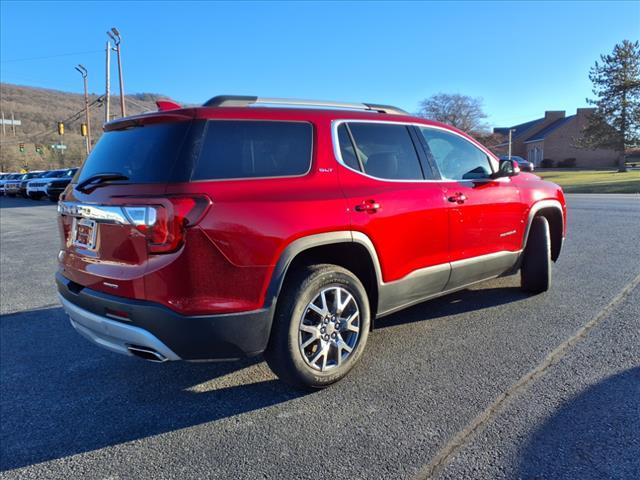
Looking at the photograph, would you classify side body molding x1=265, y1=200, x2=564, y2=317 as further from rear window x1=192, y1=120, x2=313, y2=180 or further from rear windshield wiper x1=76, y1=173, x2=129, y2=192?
rear windshield wiper x1=76, y1=173, x2=129, y2=192

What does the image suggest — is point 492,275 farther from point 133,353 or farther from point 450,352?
point 133,353

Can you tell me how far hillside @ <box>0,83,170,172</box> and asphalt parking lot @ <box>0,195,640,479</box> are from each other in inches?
2518

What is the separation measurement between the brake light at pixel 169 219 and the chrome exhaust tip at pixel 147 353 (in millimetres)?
607

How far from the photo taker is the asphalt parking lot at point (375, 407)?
2.44 m

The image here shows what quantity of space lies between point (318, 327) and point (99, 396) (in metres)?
1.59

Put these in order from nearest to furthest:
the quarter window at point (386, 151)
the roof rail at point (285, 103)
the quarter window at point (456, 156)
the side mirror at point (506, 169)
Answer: the roof rail at point (285, 103) < the quarter window at point (386, 151) < the quarter window at point (456, 156) < the side mirror at point (506, 169)

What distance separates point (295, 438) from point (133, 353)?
110 centimetres

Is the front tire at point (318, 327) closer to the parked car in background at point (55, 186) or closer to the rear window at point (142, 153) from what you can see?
the rear window at point (142, 153)

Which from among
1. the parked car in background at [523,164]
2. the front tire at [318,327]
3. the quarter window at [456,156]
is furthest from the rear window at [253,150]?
the parked car in background at [523,164]

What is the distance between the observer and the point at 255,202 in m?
2.79

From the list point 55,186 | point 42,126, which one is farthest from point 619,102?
point 42,126

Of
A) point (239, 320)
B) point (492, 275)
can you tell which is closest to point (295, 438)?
point (239, 320)

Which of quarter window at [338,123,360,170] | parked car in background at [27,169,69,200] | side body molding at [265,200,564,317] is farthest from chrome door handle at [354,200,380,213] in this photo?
parked car in background at [27,169,69,200]

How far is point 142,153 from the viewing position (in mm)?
2895
